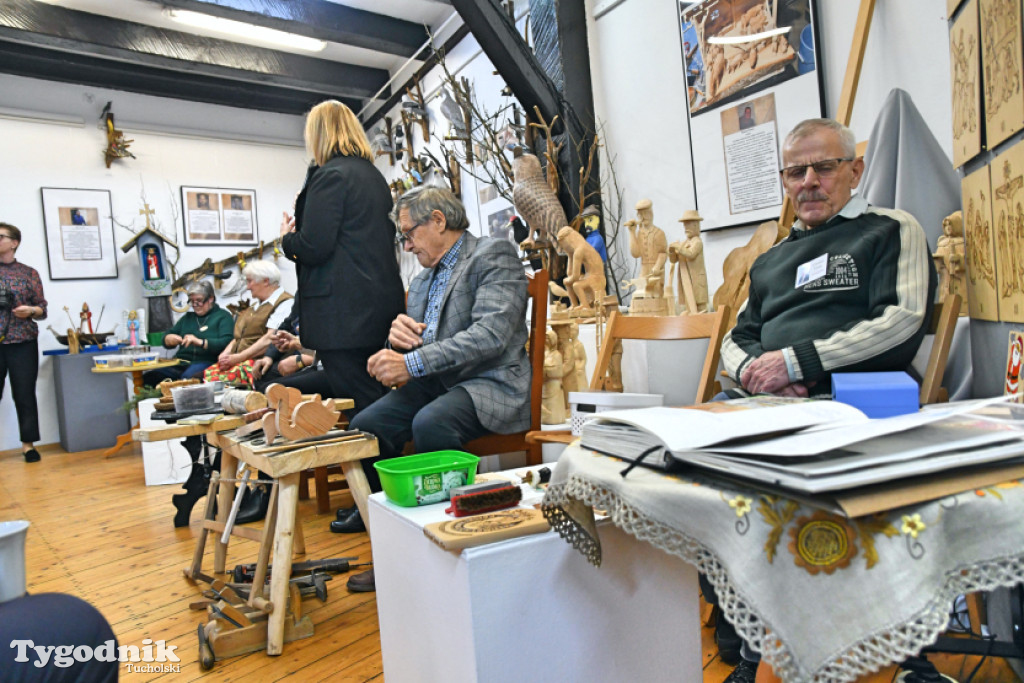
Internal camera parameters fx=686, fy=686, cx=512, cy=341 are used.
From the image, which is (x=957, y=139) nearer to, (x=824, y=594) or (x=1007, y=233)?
(x=1007, y=233)

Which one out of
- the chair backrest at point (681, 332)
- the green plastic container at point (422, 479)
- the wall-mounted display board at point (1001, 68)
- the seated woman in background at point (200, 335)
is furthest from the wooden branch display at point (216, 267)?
the wall-mounted display board at point (1001, 68)

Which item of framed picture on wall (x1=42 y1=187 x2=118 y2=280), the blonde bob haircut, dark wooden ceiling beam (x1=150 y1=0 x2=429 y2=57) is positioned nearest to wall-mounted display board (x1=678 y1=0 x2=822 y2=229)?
the blonde bob haircut

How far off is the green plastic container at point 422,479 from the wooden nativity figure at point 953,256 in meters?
1.33

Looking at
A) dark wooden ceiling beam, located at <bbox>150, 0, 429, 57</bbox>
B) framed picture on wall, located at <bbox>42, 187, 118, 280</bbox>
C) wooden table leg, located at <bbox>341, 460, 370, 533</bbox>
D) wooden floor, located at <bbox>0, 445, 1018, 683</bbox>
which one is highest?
dark wooden ceiling beam, located at <bbox>150, 0, 429, 57</bbox>

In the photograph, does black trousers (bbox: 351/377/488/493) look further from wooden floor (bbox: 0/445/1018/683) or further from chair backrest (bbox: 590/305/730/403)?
chair backrest (bbox: 590/305/730/403)

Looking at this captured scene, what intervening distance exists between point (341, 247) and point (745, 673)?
6.97ft

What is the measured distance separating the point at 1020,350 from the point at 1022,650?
0.48 metres

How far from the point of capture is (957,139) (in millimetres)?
1609

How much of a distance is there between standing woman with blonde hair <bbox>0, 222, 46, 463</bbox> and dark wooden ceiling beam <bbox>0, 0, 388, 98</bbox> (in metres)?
1.71

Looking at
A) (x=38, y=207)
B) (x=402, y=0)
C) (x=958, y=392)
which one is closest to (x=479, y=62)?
(x=402, y=0)

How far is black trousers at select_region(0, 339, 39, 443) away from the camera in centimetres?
568

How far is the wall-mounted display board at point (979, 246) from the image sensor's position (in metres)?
1.39

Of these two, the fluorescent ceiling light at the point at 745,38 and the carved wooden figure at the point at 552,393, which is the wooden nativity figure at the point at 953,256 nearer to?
the carved wooden figure at the point at 552,393

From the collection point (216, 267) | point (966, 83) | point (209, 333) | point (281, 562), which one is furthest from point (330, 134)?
point (216, 267)
